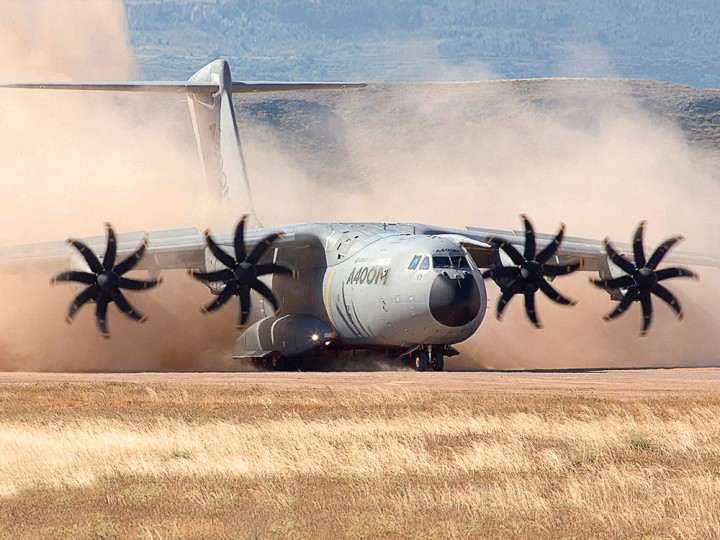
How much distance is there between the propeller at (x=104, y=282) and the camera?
102 ft

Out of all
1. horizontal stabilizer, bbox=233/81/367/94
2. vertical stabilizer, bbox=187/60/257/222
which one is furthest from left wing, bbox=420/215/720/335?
vertical stabilizer, bbox=187/60/257/222

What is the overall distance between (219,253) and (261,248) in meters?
0.97

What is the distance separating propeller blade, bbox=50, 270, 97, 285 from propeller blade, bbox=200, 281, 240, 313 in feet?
8.81

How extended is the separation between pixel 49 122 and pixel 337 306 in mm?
22951

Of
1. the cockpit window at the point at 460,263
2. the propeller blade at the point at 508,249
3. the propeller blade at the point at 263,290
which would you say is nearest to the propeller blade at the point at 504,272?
the propeller blade at the point at 508,249

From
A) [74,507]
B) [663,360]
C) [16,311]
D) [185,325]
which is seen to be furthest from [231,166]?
[74,507]

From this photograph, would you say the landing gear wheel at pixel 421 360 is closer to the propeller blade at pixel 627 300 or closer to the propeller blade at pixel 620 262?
the propeller blade at pixel 627 300

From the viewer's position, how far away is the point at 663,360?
39594mm

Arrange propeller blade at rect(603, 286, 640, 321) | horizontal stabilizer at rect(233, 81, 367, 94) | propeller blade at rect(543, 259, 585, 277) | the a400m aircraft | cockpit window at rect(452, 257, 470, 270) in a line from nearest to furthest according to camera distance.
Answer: cockpit window at rect(452, 257, 470, 270) → the a400m aircraft → propeller blade at rect(543, 259, 585, 277) → propeller blade at rect(603, 286, 640, 321) → horizontal stabilizer at rect(233, 81, 367, 94)

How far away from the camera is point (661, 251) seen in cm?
3444

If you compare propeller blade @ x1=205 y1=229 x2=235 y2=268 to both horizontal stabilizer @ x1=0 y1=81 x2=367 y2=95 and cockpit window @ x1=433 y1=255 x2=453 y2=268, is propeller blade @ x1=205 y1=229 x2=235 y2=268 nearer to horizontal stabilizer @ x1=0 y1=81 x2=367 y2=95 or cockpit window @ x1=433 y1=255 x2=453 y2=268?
cockpit window @ x1=433 y1=255 x2=453 y2=268

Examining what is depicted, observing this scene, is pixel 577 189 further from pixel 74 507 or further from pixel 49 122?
pixel 74 507

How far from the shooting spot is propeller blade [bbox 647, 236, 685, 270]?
34156 millimetres

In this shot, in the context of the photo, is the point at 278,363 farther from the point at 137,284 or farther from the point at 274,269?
the point at 137,284
